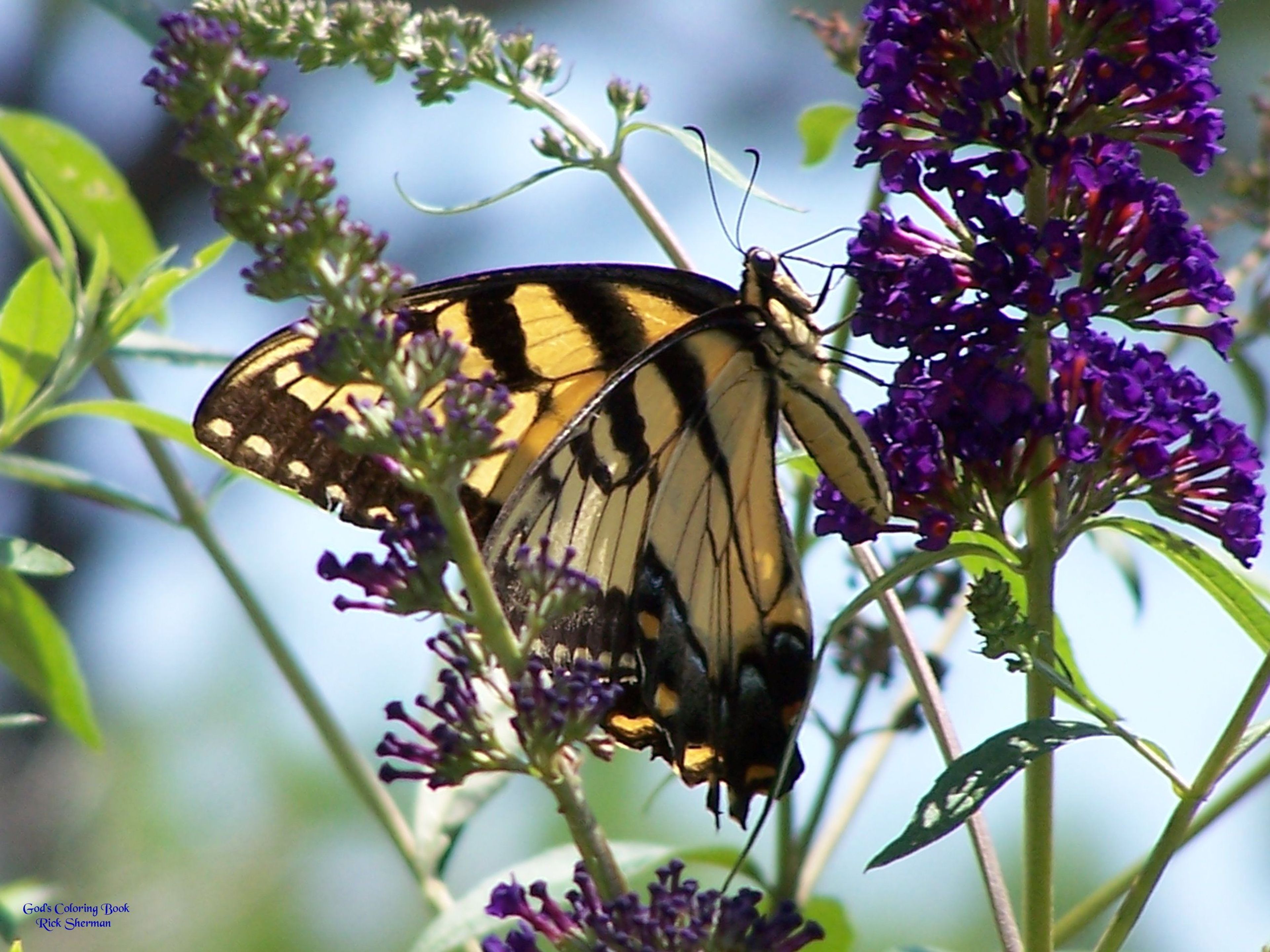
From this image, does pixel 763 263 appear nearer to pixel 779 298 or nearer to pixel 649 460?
pixel 779 298

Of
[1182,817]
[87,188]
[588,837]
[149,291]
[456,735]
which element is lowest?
[1182,817]

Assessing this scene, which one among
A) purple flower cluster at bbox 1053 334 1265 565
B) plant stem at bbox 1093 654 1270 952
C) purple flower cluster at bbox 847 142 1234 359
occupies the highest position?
purple flower cluster at bbox 847 142 1234 359

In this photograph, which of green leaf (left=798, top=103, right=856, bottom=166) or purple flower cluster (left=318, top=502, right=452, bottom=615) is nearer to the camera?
purple flower cluster (left=318, top=502, right=452, bottom=615)

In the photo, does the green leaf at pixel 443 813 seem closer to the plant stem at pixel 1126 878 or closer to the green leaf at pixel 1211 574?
the plant stem at pixel 1126 878

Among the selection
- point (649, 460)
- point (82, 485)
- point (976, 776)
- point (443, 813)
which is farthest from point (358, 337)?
point (82, 485)

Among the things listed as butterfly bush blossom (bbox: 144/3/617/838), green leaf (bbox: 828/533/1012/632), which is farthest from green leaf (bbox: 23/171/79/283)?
green leaf (bbox: 828/533/1012/632)

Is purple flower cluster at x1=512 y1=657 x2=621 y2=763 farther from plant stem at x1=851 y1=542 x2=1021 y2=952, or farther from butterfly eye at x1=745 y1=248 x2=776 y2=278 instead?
butterfly eye at x1=745 y1=248 x2=776 y2=278

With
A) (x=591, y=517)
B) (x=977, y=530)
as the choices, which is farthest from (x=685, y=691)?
(x=977, y=530)

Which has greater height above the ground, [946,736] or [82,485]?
[82,485]
